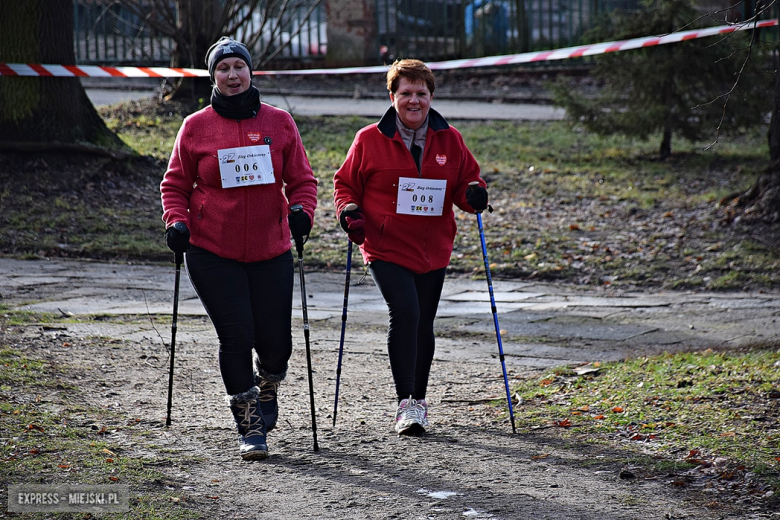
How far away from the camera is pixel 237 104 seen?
4773 mm

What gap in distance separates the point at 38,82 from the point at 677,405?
916 cm

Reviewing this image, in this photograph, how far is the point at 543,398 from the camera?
18.9ft

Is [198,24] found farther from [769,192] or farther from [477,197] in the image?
[477,197]

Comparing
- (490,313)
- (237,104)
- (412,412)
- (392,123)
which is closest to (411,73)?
(392,123)

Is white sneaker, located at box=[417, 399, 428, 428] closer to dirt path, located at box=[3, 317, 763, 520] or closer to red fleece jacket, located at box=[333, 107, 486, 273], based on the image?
dirt path, located at box=[3, 317, 763, 520]

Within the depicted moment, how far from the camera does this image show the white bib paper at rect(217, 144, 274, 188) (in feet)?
15.5

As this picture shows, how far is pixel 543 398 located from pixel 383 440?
3.99 ft

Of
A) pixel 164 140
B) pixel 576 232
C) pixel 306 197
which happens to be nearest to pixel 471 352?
pixel 306 197

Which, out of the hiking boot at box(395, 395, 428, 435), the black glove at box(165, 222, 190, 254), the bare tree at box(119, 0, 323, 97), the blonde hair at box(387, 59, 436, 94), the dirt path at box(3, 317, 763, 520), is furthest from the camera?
the bare tree at box(119, 0, 323, 97)

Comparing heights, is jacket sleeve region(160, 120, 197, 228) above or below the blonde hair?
below

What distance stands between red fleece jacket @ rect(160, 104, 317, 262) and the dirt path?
1023 mm

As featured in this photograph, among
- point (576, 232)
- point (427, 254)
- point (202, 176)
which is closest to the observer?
point (202, 176)

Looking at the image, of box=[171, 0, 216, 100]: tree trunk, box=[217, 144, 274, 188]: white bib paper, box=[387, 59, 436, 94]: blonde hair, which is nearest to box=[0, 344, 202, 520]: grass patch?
box=[217, 144, 274, 188]: white bib paper

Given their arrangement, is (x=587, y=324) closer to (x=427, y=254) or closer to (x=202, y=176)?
(x=427, y=254)
